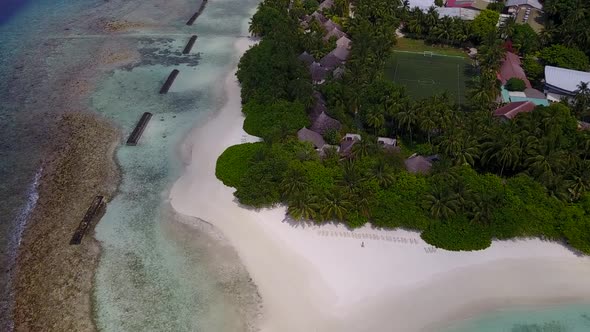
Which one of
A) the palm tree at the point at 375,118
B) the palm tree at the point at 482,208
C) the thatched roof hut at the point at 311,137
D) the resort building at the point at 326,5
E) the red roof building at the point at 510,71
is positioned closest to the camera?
the palm tree at the point at 482,208

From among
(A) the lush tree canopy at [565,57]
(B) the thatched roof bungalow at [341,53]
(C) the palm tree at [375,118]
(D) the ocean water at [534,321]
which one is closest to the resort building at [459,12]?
(A) the lush tree canopy at [565,57]

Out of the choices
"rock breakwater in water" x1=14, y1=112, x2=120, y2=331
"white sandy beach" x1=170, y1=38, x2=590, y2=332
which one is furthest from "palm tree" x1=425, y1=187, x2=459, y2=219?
"rock breakwater in water" x1=14, y1=112, x2=120, y2=331

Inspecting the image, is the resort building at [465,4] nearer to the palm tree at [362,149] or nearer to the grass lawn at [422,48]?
the grass lawn at [422,48]

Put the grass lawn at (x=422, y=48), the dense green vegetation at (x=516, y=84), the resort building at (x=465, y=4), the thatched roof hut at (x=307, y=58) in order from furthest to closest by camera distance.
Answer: the resort building at (x=465, y=4) → the grass lawn at (x=422, y=48) → the thatched roof hut at (x=307, y=58) → the dense green vegetation at (x=516, y=84)

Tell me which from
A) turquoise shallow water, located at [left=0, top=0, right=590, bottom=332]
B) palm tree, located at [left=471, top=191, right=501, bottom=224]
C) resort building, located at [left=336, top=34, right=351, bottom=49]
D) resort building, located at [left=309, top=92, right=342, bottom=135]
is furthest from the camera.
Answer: resort building, located at [left=336, top=34, right=351, bottom=49]

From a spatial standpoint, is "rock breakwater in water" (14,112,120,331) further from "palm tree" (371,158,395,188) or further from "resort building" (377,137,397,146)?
"resort building" (377,137,397,146)

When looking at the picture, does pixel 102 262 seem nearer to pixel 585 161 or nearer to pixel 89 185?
pixel 89 185

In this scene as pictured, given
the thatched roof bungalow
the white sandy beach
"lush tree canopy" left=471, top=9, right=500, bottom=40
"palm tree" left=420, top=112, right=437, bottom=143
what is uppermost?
"lush tree canopy" left=471, top=9, right=500, bottom=40
